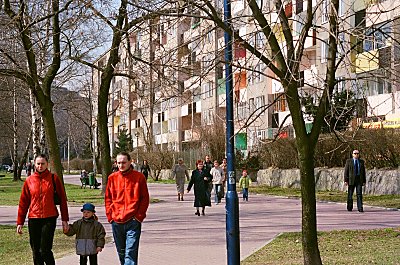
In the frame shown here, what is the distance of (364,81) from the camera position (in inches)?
412

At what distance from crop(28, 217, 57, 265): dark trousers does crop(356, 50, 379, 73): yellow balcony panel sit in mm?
4660

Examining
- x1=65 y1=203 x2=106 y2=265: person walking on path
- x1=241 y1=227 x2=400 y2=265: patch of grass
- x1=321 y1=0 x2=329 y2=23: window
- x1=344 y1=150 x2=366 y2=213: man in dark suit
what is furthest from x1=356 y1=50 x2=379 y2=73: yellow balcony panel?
x1=344 y1=150 x2=366 y2=213: man in dark suit

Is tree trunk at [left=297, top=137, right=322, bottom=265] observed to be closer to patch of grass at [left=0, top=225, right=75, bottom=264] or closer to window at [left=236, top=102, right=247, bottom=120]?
window at [left=236, top=102, right=247, bottom=120]

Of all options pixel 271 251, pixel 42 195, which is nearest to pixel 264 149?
pixel 271 251

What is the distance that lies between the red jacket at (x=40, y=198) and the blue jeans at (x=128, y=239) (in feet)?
3.53

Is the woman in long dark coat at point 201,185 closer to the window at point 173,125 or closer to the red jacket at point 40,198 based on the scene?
the red jacket at point 40,198

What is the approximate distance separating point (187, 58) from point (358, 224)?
8.80m

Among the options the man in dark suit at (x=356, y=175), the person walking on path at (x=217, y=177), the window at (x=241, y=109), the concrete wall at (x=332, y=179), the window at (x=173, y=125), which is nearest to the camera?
the window at (x=241, y=109)

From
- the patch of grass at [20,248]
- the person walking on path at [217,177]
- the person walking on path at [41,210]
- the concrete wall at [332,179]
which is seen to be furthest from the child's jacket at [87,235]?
the concrete wall at [332,179]

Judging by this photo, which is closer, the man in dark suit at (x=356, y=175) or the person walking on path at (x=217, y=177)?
the man in dark suit at (x=356, y=175)

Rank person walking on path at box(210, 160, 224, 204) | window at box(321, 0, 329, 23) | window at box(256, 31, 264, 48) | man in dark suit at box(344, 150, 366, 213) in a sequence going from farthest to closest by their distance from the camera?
person walking on path at box(210, 160, 224, 204), man in dark suit at box(344, 150, 366, 213), window at box(256, 31, 264, 48), window at box(321, 0, 329, 23)

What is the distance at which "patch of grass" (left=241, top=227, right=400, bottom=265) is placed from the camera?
1195 cm

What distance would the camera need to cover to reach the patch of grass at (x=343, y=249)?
39.2 feet

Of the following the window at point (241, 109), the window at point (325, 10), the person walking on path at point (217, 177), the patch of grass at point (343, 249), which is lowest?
the patch of grass at point (343, 249)
